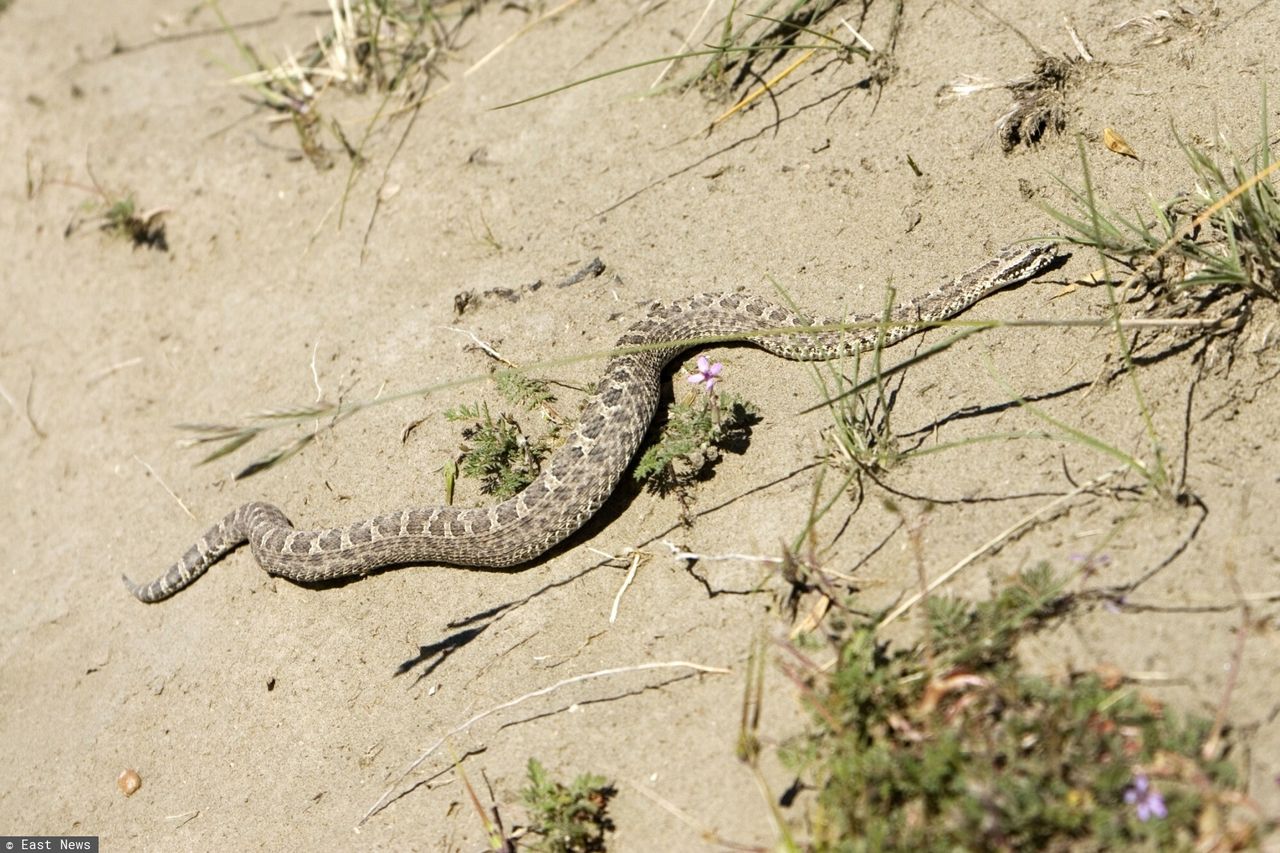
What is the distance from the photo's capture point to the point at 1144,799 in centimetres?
412

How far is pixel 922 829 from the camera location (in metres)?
4.36

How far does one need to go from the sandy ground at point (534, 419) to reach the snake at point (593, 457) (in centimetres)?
Answer: 21

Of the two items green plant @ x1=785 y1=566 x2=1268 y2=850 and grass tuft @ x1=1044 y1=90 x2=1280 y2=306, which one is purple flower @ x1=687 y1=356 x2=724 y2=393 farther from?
grass tuft @ x1=1044 y1=90 x2=1280 y2=306

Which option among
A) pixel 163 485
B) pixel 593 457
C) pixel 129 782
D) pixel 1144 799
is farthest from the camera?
pixel 163 485

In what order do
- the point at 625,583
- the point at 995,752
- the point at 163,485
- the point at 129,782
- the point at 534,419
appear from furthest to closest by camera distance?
the point at 163,485, the point at 534,419, the point at 129,782, the point at 625,583, the point at 995,752

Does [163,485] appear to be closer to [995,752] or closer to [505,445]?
[505,445]

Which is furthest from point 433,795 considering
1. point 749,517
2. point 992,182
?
point 992,182

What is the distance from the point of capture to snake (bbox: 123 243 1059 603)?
668 cm

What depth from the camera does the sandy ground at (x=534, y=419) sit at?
5.38 metres

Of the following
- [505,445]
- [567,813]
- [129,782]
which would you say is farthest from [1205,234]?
[129,782]

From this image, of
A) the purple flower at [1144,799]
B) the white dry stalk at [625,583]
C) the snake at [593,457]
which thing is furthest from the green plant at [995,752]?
the snake at [593,457]

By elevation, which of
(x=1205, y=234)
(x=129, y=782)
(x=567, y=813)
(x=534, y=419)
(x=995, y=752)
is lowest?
(x=129, y=782)

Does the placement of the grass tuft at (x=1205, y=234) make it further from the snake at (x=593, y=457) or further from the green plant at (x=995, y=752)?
the green plant at (x=995, y=752)

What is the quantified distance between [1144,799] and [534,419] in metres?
4.66
